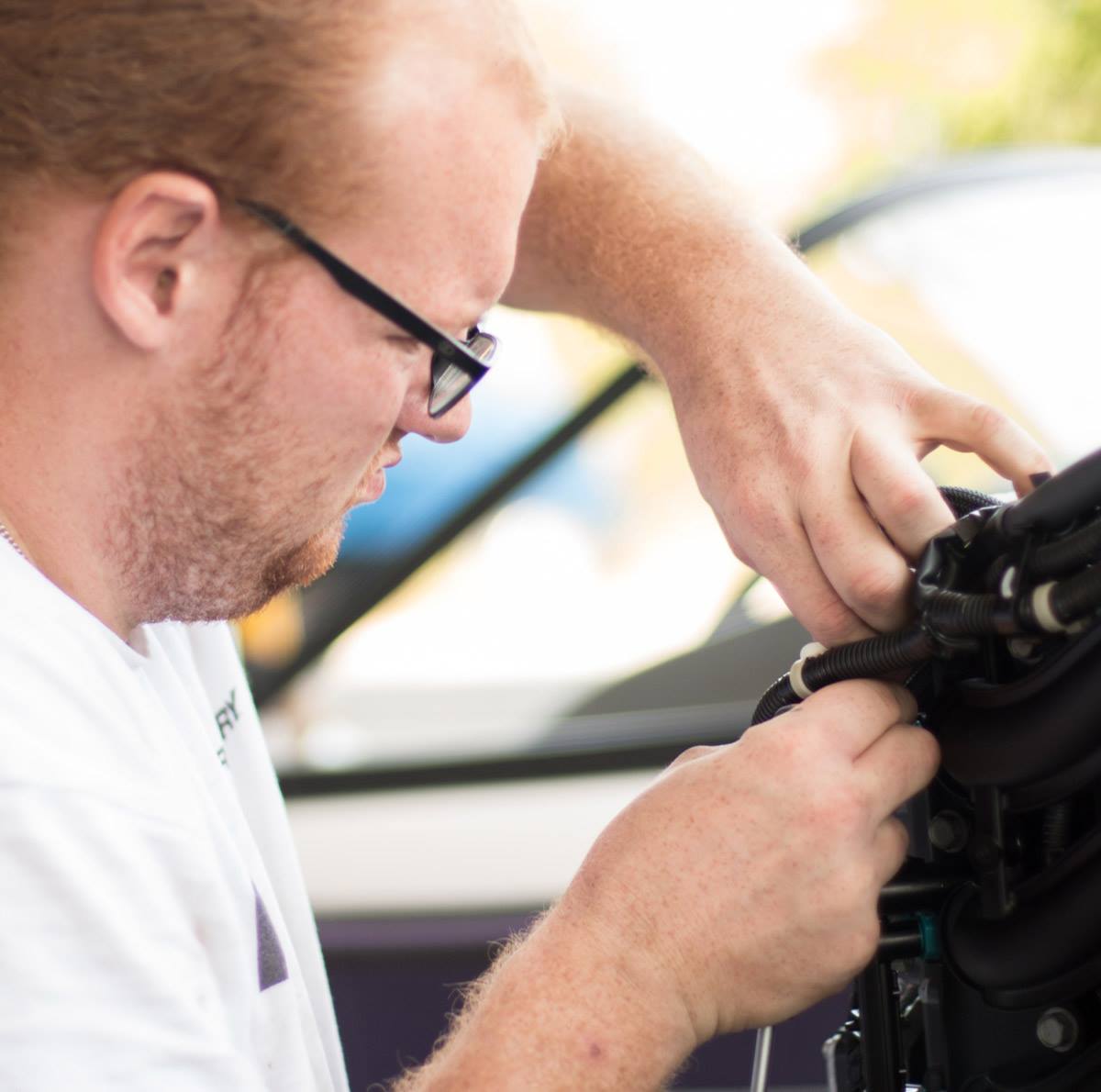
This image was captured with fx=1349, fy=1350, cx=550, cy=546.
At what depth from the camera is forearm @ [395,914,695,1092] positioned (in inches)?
36.0

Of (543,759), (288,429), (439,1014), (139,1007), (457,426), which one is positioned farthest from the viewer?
(543,759)

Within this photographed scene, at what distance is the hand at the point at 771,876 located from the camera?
3.11 ft

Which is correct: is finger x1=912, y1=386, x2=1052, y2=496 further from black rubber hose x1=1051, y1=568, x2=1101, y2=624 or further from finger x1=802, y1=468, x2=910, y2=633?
black rubber hose x1=1051, y1=568, x2=1101, y2=624

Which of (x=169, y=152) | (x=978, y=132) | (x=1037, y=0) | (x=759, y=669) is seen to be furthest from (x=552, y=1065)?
(x=1037, y=0)

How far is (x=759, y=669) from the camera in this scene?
2498 mm

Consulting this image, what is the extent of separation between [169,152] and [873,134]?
23.1 ft

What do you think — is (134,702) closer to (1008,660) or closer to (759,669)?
(1008,660)

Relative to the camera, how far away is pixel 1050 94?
777 cm

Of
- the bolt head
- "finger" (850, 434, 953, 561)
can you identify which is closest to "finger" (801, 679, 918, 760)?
"finger" (850, 434, 953, 561)

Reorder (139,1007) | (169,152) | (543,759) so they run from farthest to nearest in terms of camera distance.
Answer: (543,759)
(169,152)
(139,1007)

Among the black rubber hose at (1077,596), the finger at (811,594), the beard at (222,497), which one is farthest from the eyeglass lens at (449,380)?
the black rubber hose at (1077,596)

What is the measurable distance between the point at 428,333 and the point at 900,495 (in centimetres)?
38

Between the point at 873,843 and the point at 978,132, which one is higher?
the point at 978,132

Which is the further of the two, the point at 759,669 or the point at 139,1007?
the point at 759,669
